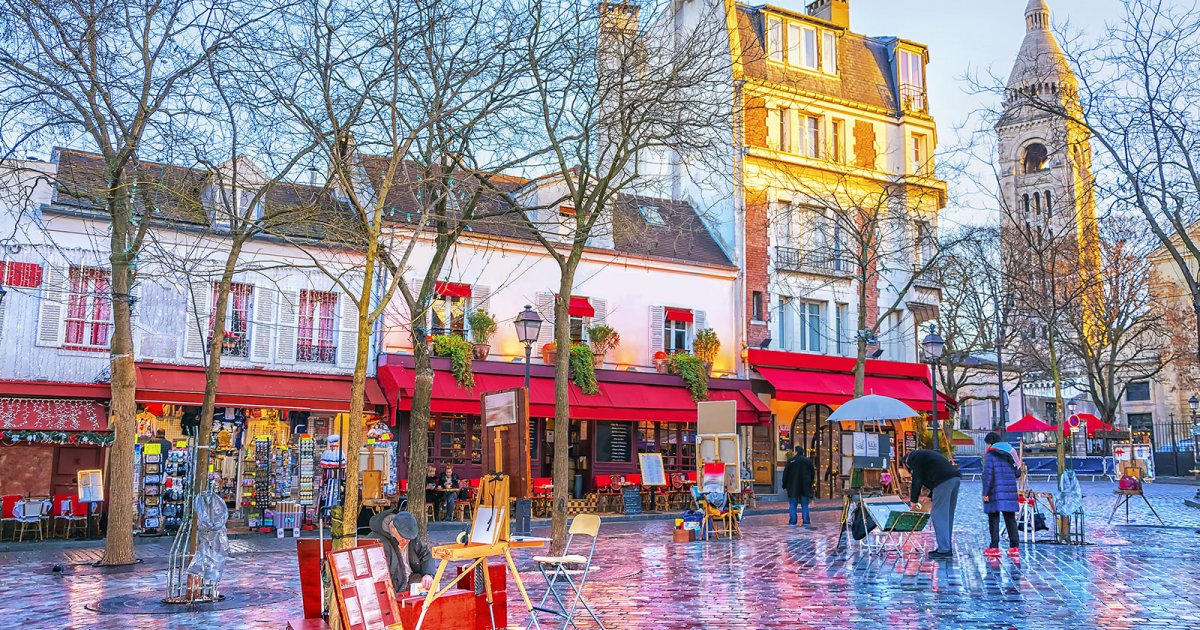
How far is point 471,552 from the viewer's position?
752 centimetres

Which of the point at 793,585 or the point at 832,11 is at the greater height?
the point at 832,11

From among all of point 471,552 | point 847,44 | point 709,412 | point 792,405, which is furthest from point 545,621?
point 847,44

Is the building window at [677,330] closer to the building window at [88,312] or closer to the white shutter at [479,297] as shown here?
the white shutter at [479,297]

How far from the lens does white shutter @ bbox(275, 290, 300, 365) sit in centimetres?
2195

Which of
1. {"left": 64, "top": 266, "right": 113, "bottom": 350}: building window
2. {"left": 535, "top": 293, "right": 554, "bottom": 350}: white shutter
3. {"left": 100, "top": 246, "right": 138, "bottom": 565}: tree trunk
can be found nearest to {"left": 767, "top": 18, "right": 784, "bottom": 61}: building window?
{"left": 535, "top": 293, "right": 554, "bottom": 350}: white shutter

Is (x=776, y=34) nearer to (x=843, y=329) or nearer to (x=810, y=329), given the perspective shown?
(x=810, y=329)

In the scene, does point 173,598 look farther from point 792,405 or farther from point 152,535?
point 792,405

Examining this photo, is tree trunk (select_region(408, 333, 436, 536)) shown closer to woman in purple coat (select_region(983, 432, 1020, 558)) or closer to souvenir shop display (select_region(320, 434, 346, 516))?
souvenir shop display (select_region(320, 434, 346, 516))

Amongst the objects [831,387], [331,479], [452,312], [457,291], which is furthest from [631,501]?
[831,387]

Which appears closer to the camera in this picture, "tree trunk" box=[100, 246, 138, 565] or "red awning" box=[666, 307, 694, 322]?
"tree trunk" box=[100, 246, 138, 565]

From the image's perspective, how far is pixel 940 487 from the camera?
42.7 ft

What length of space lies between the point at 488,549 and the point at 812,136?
25369 millimetres

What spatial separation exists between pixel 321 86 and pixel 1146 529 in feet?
49.2

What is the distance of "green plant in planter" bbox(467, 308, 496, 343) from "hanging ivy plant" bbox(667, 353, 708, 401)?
525 centimetres
